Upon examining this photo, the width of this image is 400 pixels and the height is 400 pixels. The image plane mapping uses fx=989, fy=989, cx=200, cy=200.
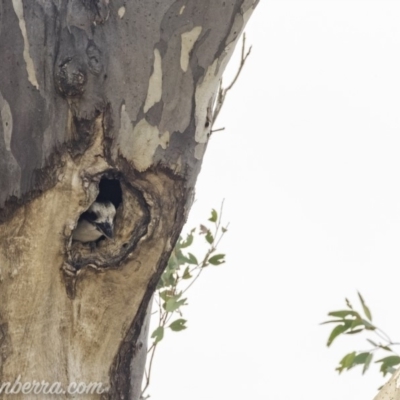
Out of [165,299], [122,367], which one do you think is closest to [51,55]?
[122,367]

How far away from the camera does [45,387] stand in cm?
212

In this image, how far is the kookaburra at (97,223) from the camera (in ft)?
6.79

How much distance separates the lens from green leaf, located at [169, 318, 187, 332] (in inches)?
110

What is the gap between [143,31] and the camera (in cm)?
203

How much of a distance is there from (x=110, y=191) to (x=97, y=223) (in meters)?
0.08

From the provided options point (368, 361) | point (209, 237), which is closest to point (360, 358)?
point (368, 361)

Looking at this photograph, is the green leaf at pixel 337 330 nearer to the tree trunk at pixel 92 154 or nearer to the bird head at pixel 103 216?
the tree trunk at pixel 92 154

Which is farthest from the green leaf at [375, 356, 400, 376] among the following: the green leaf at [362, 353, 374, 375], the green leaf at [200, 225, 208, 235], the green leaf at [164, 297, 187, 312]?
the green leaf at [200, 225, 208, 235]

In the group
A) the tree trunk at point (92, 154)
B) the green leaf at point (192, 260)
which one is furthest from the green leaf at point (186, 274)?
the tree trunk at point (92, 154)

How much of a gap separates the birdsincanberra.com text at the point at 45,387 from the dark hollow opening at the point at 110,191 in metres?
0.40

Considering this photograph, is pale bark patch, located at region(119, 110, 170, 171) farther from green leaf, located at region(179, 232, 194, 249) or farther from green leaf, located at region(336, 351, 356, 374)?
green leaf, located at region(179, 232, 194, 249)

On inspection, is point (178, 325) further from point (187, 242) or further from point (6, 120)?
point (6, 120)

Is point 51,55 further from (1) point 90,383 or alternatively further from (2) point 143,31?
Result: (1) point 90,383

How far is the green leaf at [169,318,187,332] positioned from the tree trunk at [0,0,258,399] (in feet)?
1.99
